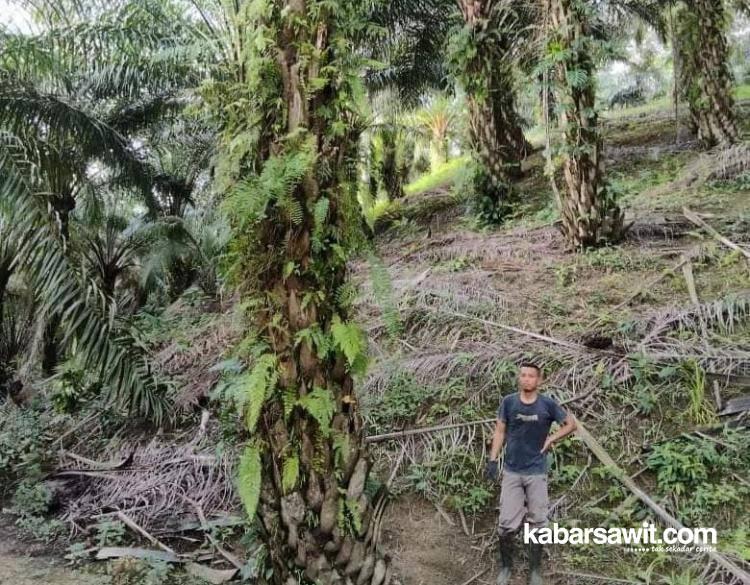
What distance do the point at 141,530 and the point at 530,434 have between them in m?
2.99

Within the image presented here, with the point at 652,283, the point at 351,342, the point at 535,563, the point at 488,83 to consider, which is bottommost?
the point at 535,563

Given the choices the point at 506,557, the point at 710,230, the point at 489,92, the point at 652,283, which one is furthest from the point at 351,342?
the point at 489,92

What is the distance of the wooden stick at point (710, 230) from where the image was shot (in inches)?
228

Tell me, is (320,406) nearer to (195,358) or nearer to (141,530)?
(141,530)

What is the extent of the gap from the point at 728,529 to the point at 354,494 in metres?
2.25

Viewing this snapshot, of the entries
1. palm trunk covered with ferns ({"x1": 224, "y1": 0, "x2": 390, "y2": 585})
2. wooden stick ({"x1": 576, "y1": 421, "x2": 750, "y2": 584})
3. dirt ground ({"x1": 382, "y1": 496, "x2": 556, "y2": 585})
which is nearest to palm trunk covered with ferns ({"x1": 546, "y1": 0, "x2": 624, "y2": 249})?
wooden stick ({"x1": 576, "y1": 421, "x2": 750, "y2": 584})

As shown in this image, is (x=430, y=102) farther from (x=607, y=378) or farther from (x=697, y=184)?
(x=607, y=378)

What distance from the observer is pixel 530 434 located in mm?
3750

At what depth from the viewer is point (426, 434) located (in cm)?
481

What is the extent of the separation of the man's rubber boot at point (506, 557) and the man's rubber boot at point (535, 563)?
0.13m

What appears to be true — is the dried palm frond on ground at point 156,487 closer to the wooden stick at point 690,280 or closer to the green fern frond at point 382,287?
the green fern frond at point 382,287

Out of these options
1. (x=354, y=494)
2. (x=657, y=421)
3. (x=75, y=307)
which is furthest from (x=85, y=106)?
(x=657, y=421)

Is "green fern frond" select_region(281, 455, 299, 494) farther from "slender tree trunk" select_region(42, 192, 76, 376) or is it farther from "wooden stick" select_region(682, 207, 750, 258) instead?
"slender tree trunk" select_region(42, 192, 76, 376)

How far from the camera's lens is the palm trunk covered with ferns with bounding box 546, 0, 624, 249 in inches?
261
